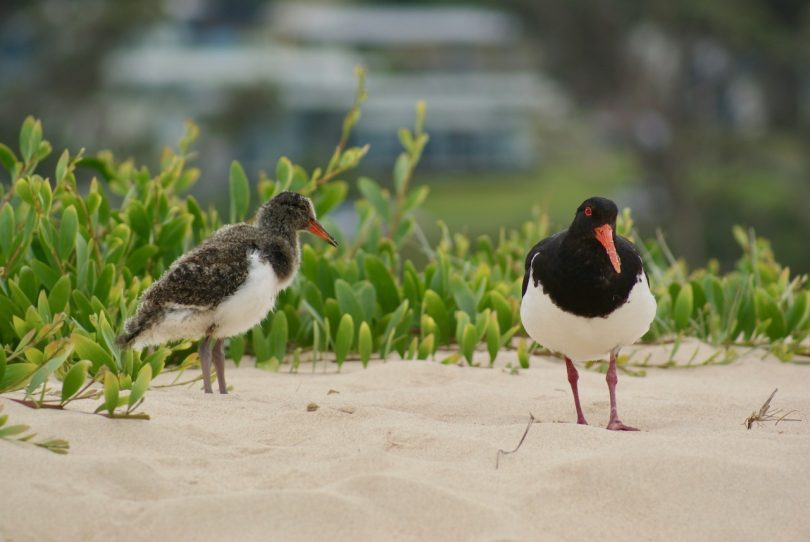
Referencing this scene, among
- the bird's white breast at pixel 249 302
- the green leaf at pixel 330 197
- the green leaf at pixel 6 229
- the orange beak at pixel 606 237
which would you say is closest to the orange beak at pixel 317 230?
the bird's white breast at pixel 249 302

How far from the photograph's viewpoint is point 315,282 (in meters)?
6.61

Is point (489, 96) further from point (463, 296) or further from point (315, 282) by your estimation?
point (463, 296)

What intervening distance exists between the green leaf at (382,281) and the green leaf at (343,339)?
66 centimetres

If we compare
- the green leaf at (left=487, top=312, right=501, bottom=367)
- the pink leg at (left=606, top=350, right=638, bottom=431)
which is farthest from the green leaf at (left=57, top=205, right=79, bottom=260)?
the pink leg at (left=606, top=350, right=638, bottom=431)

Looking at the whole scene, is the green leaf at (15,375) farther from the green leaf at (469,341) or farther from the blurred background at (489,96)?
the blurred background at (489,96)

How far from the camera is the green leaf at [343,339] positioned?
18.9ft

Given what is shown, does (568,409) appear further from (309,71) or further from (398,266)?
(309,71)

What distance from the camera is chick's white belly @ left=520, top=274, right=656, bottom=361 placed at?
4.76m

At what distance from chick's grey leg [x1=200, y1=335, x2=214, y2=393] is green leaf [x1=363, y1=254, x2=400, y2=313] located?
4.87ft

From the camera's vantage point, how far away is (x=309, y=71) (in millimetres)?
62469

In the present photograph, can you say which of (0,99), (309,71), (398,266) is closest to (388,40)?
(309,71)

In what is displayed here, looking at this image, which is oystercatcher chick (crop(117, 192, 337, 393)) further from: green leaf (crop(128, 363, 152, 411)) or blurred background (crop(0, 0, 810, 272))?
blurred background (crop(0, 0, 810, 272))

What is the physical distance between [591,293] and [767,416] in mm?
810

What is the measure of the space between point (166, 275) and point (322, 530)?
1904 mm
